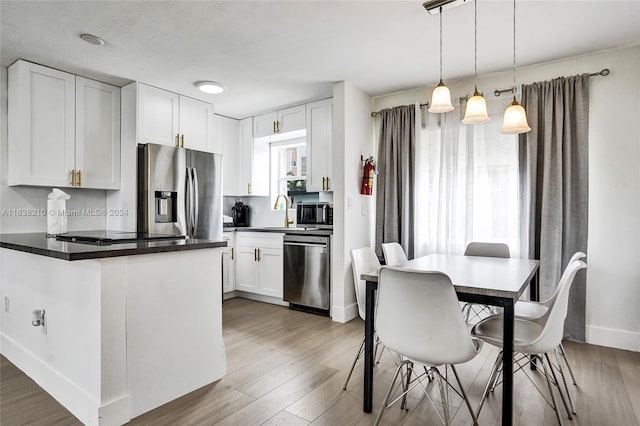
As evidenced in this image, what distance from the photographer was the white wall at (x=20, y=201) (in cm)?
317

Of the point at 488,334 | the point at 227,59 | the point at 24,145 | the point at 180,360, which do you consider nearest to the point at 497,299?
the point at 488,334

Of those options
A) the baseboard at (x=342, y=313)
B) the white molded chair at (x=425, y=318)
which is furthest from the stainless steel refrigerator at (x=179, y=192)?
the white molded chair at (x=425, y=318)

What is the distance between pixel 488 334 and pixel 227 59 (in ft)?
9.30

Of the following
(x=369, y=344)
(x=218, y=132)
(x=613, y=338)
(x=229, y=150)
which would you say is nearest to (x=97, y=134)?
(x=218, y=132)

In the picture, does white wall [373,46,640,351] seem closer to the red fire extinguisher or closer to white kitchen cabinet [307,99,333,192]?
the red fire extinguisher

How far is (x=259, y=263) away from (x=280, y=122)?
5.77ft

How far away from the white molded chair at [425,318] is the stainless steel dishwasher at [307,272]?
2098 mm

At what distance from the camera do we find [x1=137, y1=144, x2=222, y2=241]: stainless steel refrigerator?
11.7 feet

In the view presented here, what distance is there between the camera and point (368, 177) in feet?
12.6

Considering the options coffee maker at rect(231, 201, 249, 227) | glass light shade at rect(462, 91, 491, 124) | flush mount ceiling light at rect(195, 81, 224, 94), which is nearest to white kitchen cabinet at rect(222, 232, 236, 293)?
coffee maker at rect(231, 201, 249, 227)

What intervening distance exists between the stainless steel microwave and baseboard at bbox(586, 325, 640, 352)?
249cm

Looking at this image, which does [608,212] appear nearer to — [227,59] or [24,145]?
[227,59]

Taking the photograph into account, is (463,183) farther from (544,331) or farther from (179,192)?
(179,192)

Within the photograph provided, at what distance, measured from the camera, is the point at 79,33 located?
8.61 feet
